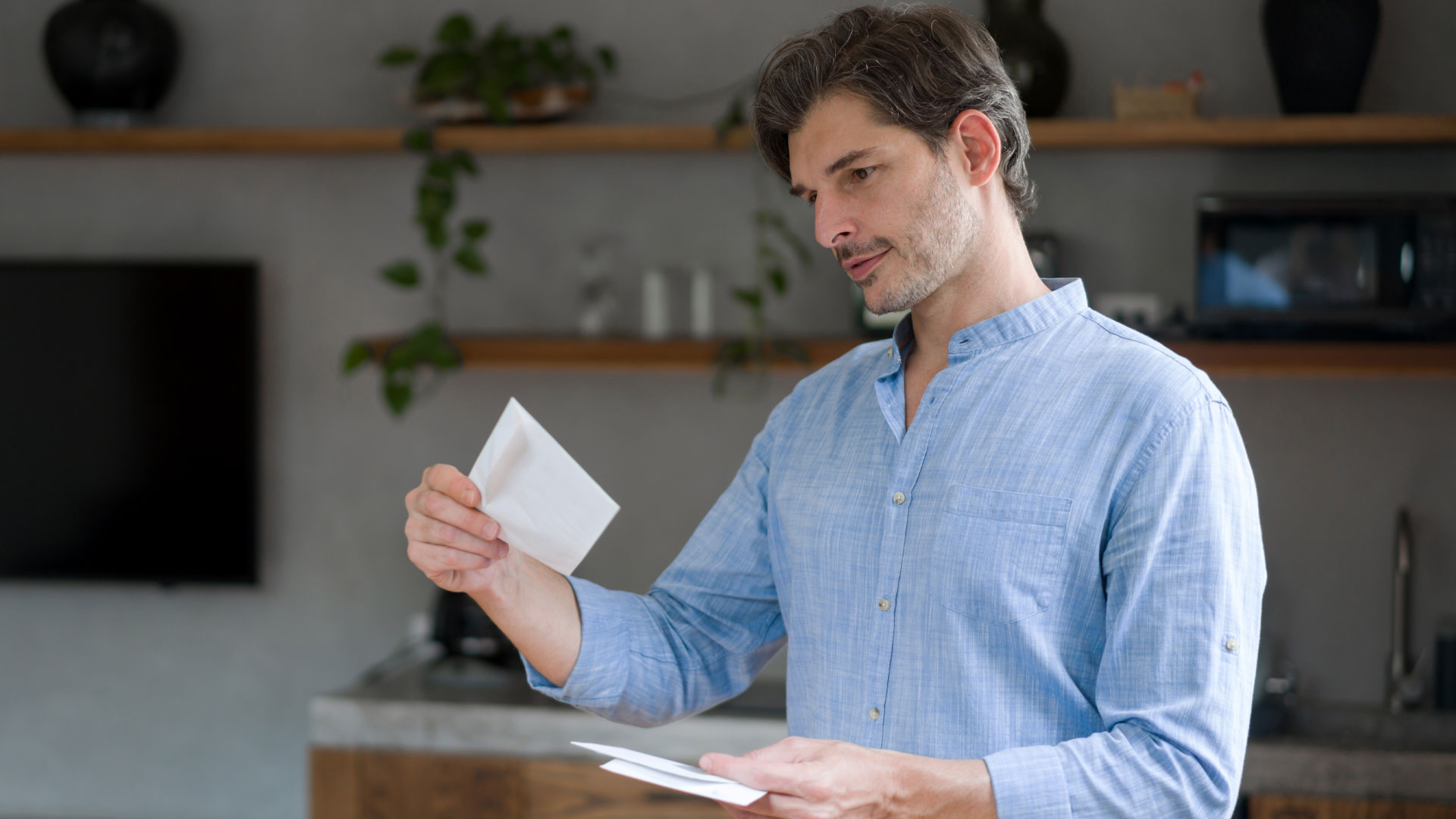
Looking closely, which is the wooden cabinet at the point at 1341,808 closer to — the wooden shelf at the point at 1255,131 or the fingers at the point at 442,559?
the wooden shelf at the point at 1255,131

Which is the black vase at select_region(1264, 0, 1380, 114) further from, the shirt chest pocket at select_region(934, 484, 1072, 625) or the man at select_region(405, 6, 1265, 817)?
the shirt chest pocket at select_region(934, 484, 1072, 625)

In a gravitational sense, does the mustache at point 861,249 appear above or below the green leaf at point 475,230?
below

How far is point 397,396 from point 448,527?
1.68 metres

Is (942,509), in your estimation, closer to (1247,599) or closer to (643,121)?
(1247,599)

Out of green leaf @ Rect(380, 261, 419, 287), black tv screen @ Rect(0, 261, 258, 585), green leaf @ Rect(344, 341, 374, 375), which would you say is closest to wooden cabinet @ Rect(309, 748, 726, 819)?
black tv screen @ Rect(0, 261, 258, 585)

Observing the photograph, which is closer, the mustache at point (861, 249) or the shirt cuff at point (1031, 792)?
the shirt cuff at point (1031, 792)

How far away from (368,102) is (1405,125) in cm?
229

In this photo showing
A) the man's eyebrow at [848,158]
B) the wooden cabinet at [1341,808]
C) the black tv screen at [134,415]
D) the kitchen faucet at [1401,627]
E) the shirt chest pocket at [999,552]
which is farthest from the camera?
the black tv screen at [134,415]

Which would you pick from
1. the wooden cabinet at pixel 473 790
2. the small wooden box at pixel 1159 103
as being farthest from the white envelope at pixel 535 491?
the small wooden box at pixel 1159 103

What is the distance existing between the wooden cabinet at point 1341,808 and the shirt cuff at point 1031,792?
157 cm

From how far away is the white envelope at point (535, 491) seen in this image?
109 centimetres

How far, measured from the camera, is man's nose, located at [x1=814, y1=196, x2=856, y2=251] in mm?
1206

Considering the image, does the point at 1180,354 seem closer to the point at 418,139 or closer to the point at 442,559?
the point at 418,139

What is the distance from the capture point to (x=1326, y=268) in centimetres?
243
